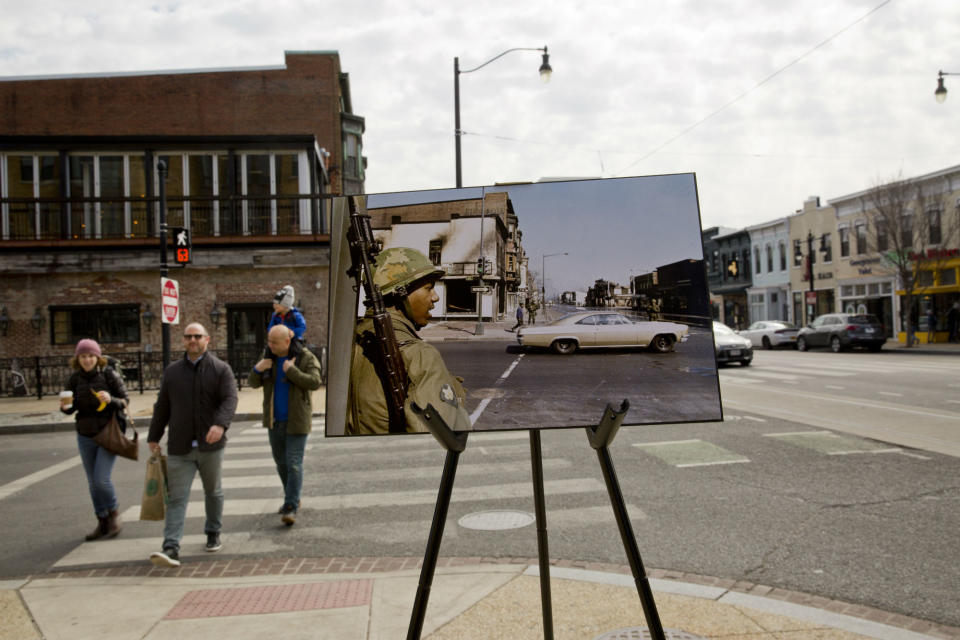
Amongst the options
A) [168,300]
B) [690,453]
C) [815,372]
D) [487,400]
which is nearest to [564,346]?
[487,400]

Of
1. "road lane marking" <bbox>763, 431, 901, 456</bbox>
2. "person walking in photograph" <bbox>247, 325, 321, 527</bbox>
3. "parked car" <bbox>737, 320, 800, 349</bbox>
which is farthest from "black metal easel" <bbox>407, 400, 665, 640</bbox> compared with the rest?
"parked car" <bbox>737, 320, 800, 349</bbox>

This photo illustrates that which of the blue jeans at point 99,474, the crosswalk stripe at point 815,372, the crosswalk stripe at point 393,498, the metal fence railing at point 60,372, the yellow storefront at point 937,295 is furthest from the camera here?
the yellow storefront at point 937,295

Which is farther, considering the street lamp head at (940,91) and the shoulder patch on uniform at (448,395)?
the street lamp head at (940,91)

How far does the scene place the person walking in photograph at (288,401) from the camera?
258 inches

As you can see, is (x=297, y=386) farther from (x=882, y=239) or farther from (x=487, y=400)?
(x=882, y=239)

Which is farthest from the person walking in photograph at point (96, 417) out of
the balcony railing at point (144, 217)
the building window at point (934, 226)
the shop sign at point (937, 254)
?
the building window at point (934, 226)

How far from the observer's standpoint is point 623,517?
113 inches

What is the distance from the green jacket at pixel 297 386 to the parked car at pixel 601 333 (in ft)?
12.0

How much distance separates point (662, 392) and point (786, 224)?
166 ft

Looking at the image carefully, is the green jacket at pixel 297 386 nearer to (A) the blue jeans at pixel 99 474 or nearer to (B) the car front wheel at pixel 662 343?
(A) the blue jeans at pixel 99 474

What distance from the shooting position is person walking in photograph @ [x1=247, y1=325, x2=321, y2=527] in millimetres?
6547

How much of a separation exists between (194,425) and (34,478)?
5.08 m

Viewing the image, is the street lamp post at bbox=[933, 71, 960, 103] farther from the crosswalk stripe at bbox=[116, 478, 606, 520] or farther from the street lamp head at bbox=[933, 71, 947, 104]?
the crosswalk stripe at bbox=[116, 478, 606, 520]

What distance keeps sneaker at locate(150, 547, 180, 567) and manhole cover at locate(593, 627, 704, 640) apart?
133 inches
